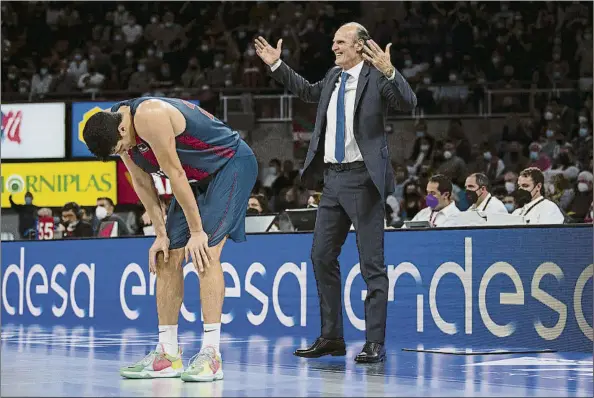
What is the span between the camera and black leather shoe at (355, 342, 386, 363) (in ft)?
22.9

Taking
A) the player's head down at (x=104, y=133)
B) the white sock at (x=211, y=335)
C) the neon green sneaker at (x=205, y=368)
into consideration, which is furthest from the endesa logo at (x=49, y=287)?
the player's head down at (x=104, y=133)

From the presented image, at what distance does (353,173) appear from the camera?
7.30 metres

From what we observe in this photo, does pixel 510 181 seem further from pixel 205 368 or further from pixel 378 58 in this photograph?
pixel 205 368

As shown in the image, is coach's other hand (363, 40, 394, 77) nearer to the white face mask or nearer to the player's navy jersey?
the player's navy jersey

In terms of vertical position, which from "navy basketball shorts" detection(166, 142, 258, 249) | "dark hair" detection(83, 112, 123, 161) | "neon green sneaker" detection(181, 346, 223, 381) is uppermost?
"dark hair" detection(83, 112, 123, 161)

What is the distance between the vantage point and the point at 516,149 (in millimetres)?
18281

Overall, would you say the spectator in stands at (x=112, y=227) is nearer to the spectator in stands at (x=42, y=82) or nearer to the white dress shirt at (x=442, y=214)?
the white dress shirt at (x=442, y=214)

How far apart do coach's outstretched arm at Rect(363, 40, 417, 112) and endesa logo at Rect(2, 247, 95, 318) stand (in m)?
5.62

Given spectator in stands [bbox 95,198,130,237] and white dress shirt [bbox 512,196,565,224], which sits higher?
white dress shirt [bbox 512,196,565,224]

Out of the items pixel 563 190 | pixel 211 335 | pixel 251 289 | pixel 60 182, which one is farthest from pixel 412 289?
pixel 60 182

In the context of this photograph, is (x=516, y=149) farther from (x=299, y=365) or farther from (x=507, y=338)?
(x=299, y=365)

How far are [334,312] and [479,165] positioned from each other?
10.8 meters

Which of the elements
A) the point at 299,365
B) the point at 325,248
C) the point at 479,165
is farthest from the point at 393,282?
the point at 479,165

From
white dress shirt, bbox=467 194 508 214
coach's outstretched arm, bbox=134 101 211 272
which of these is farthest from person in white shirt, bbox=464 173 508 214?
coach's outstretched arm, bbox=134 101 211 272
